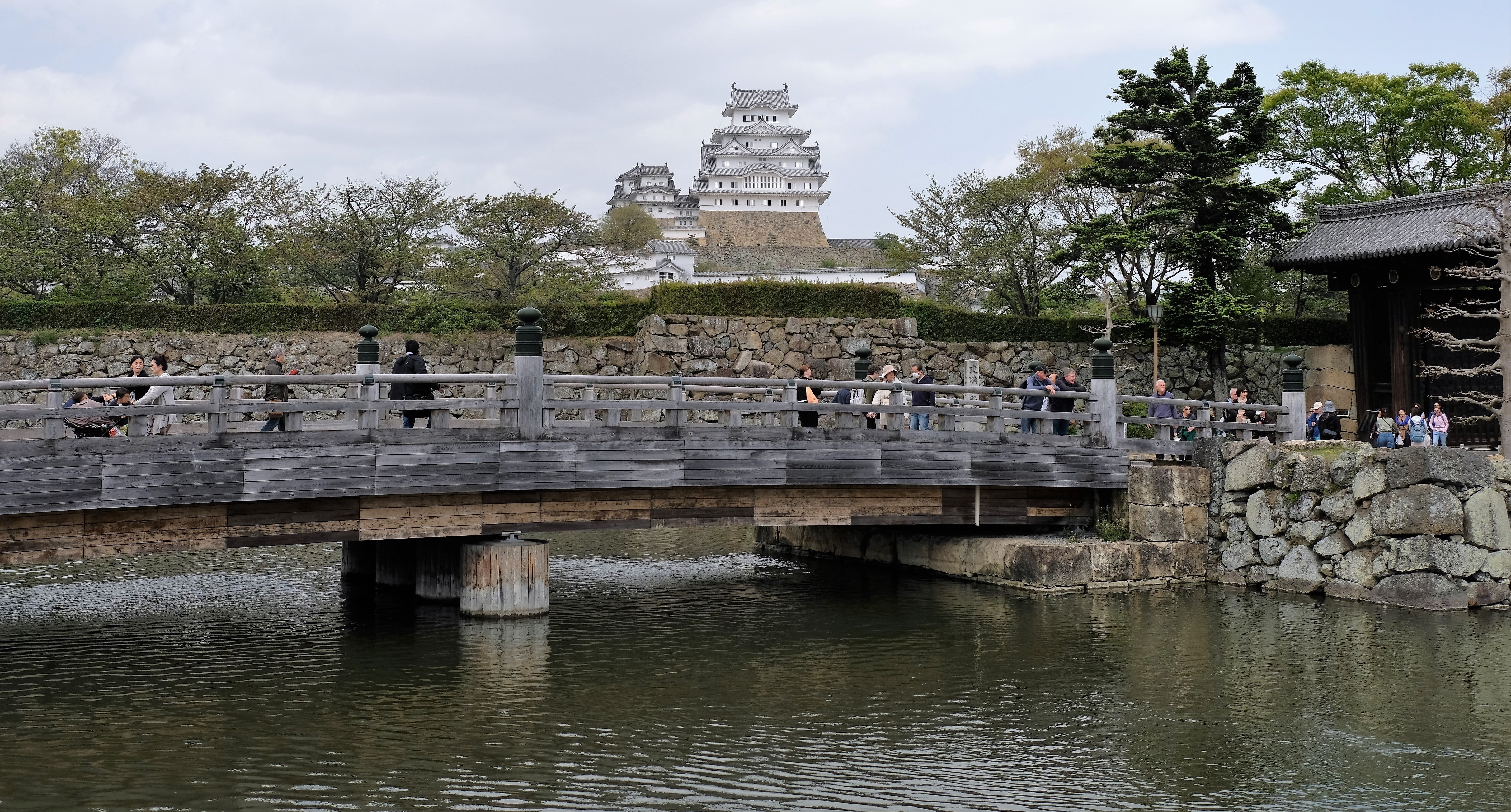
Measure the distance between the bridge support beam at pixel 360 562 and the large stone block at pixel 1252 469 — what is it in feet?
41.4

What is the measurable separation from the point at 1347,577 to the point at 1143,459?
340 centimetres

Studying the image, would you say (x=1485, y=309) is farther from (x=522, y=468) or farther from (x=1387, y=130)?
(x=522, y=468)

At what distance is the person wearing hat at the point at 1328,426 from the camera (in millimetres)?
19734

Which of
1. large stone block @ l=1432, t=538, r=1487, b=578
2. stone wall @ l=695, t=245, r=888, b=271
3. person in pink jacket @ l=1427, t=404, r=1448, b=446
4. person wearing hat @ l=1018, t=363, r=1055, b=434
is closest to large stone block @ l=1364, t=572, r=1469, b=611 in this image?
large stone block @ l=1432, t=538, r=1487, b=578

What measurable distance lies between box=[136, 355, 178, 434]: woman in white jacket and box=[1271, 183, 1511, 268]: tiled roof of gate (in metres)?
20.7

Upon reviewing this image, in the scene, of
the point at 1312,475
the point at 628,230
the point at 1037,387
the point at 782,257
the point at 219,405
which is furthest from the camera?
the point at 782,257

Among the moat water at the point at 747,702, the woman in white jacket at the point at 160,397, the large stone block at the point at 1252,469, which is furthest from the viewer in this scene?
the large stone block at the point at 1252,469

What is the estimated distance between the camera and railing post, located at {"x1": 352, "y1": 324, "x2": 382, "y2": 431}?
12874mm

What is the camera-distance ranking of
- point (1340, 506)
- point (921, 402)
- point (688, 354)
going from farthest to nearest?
1. point (688, 354)
2. point (921, 402)
3. point (1340, 506)

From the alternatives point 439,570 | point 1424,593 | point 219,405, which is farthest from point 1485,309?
point 219,405

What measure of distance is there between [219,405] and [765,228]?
68.1 metres

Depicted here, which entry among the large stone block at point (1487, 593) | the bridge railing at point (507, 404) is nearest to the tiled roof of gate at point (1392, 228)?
the large stone block at point (1487, 593)

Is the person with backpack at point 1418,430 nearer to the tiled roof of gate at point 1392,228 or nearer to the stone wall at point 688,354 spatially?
the tiled roof of gate at point 1392,228

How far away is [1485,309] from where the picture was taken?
23.4 metres
